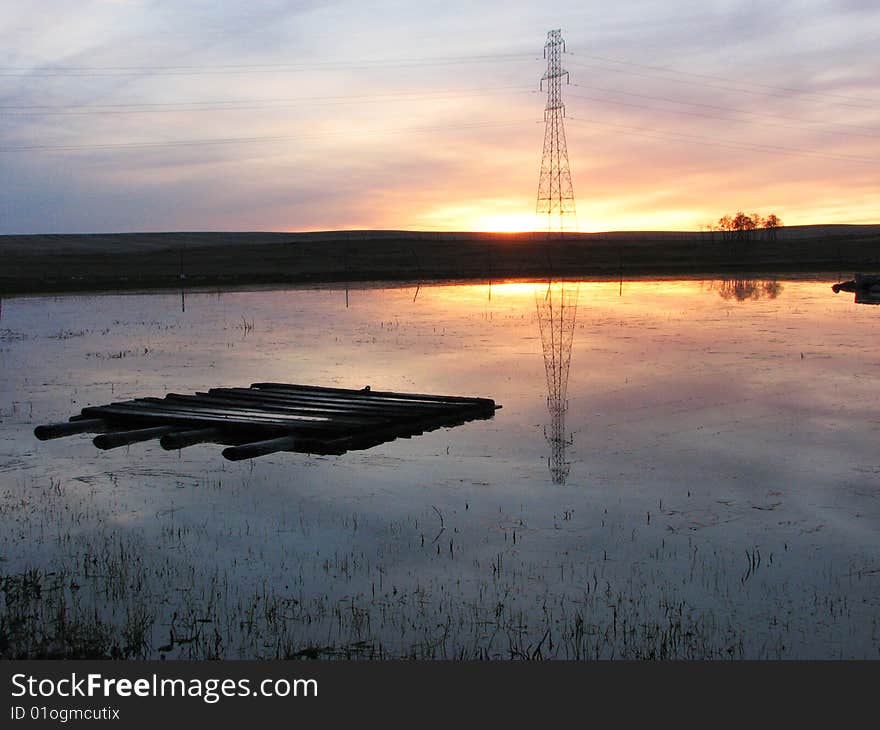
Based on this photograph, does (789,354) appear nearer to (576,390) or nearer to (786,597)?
(576,390)

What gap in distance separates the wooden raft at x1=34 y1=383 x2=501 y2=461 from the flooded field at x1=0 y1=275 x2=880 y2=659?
241 mm

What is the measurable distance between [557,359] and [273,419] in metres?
8.99

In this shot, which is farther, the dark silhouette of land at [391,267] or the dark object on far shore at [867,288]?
Result: the dark silhouette of land at [391,267]

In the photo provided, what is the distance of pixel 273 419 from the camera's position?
41.4 ft

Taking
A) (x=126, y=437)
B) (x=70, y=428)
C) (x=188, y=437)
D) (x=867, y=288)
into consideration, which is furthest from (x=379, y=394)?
(x=867, y=288)

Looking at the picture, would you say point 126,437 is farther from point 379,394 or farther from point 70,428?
point 379,394

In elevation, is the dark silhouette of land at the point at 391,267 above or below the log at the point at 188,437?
above

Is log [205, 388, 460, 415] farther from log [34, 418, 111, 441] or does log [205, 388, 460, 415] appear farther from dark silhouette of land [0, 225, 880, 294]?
dark silhouette of land [0, 225, 880, 294]

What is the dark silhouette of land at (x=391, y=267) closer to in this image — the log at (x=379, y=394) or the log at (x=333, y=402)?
the log at (x=379, y=394)

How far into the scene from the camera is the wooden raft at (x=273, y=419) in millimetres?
11898

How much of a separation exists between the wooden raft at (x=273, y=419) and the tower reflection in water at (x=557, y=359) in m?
1.21

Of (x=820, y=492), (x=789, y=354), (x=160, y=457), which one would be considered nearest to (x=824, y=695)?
Result: (x=820, y=492)

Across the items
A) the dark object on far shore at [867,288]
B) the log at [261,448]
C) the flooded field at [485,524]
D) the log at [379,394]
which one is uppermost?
the dark object on far shore at [867,288]

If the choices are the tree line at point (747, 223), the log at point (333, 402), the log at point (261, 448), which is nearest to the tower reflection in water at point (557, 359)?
the log at point (333, 402)
